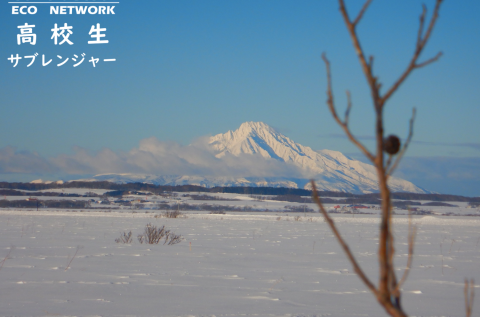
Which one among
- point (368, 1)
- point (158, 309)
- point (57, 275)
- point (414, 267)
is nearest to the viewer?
point (368, 1)

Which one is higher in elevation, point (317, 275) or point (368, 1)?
point (368, 1)

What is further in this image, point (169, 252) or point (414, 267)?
point (169, 252)

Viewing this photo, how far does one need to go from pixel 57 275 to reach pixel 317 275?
13.6 feet

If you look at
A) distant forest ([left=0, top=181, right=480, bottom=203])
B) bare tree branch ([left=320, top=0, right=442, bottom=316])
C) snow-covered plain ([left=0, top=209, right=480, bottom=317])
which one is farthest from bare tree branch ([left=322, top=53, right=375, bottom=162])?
distant forest ([left=0, top=181, right=480, bottom=203])

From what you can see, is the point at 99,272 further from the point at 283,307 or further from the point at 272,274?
the point at 283,307

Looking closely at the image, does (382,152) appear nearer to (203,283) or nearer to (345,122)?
(345,122)

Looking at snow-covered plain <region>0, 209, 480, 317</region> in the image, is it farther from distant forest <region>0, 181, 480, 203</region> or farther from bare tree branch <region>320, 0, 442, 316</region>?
distant forest <region>0, 181, 480, 203</region>

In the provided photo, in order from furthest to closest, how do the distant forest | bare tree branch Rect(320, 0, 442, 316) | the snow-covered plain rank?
the distant forest < the snow-covered plain < bare tree branch Rect(320, 0, 442, 316)

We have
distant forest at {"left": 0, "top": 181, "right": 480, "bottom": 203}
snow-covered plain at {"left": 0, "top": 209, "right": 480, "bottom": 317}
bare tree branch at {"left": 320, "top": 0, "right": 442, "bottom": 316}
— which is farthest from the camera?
distant forest at {"left": 0, "top": 181, "right": 480, "bottom": 203}

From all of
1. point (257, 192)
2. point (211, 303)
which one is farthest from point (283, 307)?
point (257, 192)

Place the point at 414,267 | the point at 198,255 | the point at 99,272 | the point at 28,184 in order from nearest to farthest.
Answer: the point at 99,272 → the point at 414,267 → the point at 198,255 → the point at 28,184

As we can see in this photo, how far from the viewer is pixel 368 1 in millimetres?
938

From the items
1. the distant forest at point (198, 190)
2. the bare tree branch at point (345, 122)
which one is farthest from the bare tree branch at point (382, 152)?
the distant forest at point (198, 190)

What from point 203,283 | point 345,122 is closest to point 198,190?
point 203,283
